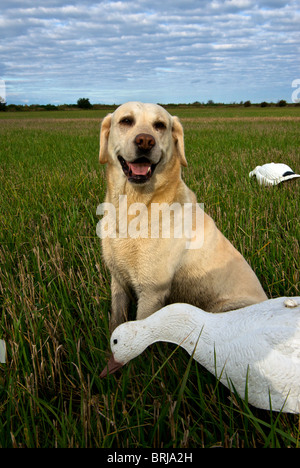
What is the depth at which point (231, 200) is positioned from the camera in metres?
4.28

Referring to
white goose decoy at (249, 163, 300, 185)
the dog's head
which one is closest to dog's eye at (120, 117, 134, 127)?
the dog's head

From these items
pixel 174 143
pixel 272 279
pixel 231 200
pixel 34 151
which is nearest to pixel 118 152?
pixel 174 143

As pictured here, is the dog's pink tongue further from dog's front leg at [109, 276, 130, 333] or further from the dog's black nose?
dog's front leg at [109, 276, 130, 333]

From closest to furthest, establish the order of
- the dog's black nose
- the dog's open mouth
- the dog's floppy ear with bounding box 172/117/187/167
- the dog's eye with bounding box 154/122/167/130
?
the dog's black nose, the dog's open mouth, the dog's eye with bounding box 154/122/167/130, the dog's floppy ear with bounding box 172/117/187/167

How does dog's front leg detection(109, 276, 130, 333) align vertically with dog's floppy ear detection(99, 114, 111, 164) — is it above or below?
below

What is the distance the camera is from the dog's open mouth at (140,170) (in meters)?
2.30

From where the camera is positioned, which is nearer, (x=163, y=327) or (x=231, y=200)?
(x=163, y=327)

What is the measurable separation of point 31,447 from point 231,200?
3412 mm

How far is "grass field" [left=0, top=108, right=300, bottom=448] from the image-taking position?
1477 mm

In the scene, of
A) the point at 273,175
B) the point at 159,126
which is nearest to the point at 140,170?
the point at 159,126

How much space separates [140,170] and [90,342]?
107cm

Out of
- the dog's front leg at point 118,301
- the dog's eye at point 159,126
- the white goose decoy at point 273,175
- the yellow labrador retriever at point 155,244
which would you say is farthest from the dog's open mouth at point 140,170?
the white goose decoy at point 273,175

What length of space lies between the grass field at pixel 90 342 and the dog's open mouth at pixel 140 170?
31.7 inches
